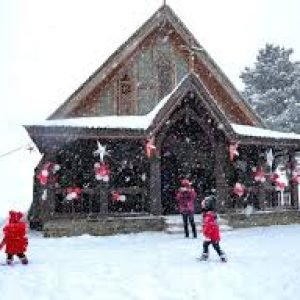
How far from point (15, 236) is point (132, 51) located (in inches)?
455

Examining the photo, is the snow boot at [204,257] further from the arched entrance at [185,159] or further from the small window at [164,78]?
the small window at [164,78]

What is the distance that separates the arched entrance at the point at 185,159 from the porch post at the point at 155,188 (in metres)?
1.94

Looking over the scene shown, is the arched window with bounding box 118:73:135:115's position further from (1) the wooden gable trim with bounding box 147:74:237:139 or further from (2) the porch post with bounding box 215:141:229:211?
(2) the porch post with bounding box 215:141:229:211

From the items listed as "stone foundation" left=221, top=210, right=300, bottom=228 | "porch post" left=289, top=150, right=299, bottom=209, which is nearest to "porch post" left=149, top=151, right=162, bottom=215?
"stone foundation" left=221, top=210, right=300, bottom=228

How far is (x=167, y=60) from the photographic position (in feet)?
68.0

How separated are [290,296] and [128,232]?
32.2 feet

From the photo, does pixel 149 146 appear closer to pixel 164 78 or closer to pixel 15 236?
pixel 164 78

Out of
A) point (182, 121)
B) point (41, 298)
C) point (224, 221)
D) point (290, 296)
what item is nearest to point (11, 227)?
point (41, 298)

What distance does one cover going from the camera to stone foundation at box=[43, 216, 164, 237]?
15.6 metres

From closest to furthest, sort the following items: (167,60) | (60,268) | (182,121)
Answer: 1. (60,268)
2. (182,121)
3. (167,60)

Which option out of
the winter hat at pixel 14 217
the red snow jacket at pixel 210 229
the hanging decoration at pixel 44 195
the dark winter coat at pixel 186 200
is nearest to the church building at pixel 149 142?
the hanging decoration at pixel 44 195

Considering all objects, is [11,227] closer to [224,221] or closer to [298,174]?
[224,221]

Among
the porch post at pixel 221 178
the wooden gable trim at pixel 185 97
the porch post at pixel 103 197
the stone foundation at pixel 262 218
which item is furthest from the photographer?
the porch post at pixel 221 178

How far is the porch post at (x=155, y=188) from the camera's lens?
17172mm
